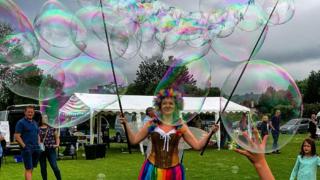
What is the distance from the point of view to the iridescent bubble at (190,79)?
687 centimetres

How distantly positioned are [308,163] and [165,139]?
2.65m

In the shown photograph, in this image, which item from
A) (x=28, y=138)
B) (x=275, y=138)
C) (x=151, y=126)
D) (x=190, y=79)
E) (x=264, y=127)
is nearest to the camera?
(x=264, y=127)

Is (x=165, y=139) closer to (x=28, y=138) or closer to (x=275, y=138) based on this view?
(x=275, y=138)

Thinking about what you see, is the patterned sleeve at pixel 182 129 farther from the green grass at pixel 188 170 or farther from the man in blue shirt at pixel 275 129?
the green grass at pixel 188 170

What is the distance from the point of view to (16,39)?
8.12 meters

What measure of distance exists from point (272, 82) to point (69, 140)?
13.9 meters

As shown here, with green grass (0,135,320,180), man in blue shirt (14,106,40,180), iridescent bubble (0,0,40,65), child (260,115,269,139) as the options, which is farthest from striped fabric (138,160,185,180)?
green grass (0,135,320,180)

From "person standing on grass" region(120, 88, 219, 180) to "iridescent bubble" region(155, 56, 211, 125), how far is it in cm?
102

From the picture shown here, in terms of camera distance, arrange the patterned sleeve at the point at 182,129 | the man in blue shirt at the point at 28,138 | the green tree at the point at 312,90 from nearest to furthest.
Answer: the patterned sleeve at the point at 182,129 < the man in blue shirt at the point at 28,138 < the green tree at the point at 312,90

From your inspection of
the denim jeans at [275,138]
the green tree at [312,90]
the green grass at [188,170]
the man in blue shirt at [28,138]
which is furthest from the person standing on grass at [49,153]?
the green tree at [312,90]

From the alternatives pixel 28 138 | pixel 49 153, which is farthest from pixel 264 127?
pixel 49 153

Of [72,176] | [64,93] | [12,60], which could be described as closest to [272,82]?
[64,93]

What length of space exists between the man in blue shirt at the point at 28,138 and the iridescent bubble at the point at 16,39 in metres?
1.37

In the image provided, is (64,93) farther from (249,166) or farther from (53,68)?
(249,166)
